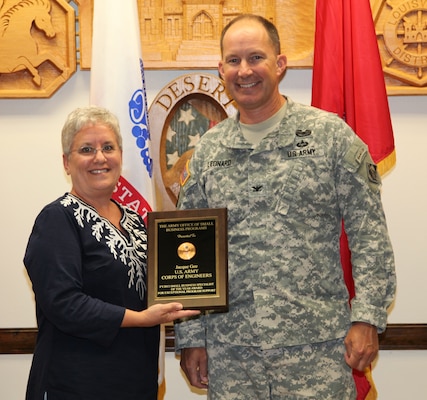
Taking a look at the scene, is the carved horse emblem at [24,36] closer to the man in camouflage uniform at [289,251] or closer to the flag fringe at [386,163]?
the man in camouflage uniform at [289,251]

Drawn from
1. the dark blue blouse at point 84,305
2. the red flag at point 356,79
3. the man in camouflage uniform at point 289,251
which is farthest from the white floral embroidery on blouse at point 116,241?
the red flag at point 356,79

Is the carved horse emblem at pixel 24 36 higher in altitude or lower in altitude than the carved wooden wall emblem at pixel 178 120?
higher

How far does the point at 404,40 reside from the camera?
9.89 feet

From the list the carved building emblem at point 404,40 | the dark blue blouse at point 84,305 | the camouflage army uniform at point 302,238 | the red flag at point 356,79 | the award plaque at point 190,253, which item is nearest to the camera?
the dark blue blouse at point 84,305

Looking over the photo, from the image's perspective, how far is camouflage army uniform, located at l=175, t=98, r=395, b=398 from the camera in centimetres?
203

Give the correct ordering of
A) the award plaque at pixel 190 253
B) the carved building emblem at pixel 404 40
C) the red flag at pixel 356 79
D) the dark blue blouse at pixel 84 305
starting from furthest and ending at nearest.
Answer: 1. the carved building emblem at pixel 404 40
2. the red flag at pixel 356 79
3. the award plaque at pixel 190 253
4. the dark blue blouse at pixel 84 305

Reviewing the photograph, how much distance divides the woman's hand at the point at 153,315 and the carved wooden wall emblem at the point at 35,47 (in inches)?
61.4

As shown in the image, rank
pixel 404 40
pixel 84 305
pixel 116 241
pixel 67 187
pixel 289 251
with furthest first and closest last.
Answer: pixel 67 187
pixel 404 40
pixel 289 251
pixel 116 241
pixel 84 305

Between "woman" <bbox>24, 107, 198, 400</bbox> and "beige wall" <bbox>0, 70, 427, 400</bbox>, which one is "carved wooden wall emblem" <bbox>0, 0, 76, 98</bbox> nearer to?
"beige wall" <bbox>0, 70, 427, 400</bbox>

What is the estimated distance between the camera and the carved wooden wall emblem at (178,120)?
303 centimetres

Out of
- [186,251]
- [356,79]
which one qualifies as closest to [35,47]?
[356,79]

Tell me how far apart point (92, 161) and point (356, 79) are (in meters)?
1.27

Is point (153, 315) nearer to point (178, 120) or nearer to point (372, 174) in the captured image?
point (372, 174)

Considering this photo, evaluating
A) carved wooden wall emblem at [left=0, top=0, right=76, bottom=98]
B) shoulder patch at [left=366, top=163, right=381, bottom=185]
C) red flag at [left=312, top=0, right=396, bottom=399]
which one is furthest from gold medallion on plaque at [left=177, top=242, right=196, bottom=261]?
carved wooden wall emblem at [left=0, top=0, right=76, bottom=98]
